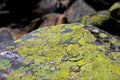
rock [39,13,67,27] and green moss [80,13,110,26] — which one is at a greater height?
rock [39,13,67,27]

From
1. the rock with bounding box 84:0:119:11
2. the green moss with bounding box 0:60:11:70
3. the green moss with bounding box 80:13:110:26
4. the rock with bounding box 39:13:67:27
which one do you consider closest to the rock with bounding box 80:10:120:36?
the green moss with bounding box 80:13:110:26

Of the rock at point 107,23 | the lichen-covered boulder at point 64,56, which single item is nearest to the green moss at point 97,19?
the rock at point 107,23

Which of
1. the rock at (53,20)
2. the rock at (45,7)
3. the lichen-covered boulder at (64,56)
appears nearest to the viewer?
the lichen-covered boulder at (64,56)

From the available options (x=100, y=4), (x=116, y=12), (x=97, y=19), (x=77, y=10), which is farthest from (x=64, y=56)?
(x=100, y=4)

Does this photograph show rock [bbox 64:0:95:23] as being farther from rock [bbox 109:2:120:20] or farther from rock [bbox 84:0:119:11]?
rock [bbox 109:2:120:20]

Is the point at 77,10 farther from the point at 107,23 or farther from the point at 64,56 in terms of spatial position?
the point at 64,56

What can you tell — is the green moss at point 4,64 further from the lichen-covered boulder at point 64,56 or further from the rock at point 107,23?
the rock at point 107,23

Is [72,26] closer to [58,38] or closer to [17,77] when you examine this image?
[58,38]

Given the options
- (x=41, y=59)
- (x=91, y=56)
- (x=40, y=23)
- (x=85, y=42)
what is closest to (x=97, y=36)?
(x=85, y=42)
